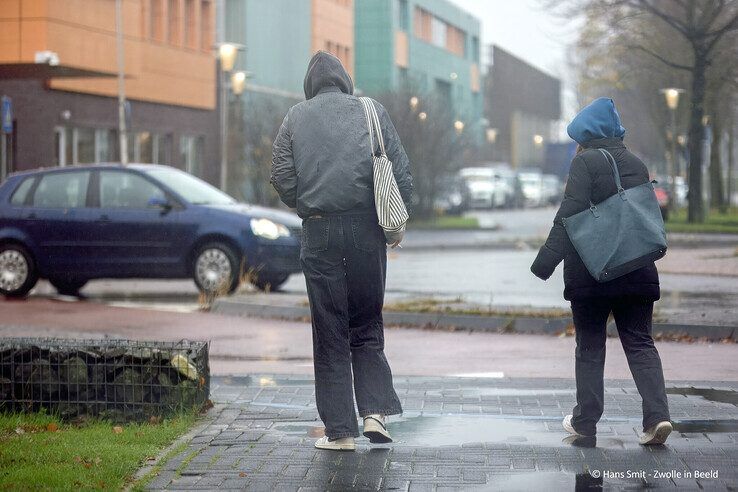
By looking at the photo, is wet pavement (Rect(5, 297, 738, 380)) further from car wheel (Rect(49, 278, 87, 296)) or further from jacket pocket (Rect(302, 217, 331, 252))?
jacket pocket (Rect(302, 217, 331, 252))

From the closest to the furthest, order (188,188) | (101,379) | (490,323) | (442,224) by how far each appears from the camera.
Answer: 1. (101,379)
2. (490,323)
3. (188,188)
4. (442,224)

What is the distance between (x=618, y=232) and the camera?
6.80m

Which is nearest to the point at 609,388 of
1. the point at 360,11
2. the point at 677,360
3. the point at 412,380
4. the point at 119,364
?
the point at 412,380

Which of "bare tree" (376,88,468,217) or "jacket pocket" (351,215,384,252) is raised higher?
"bare tree" (376,88,468,217)

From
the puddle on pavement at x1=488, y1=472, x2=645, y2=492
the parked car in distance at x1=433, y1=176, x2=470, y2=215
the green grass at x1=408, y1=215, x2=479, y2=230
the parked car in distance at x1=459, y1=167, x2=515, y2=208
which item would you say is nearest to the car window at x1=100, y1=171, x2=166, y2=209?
the puddle on pavement at x1=488, y1=472, x2=645, y2=492

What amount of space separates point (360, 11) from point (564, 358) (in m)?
73.0

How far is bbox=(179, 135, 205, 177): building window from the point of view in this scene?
160 feet

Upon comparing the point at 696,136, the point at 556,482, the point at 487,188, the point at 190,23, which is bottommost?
the point at 556,482

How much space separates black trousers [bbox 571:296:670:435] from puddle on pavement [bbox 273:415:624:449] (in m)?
0.17

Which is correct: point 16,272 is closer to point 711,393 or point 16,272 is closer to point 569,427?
point 711,393

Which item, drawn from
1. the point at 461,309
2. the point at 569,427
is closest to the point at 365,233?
the point at 569,427

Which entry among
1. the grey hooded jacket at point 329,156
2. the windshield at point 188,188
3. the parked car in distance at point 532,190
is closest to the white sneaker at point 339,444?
the grey hooded jacket at point 329,156

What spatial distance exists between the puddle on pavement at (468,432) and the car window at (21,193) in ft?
34.9

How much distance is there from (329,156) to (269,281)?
10627mm
